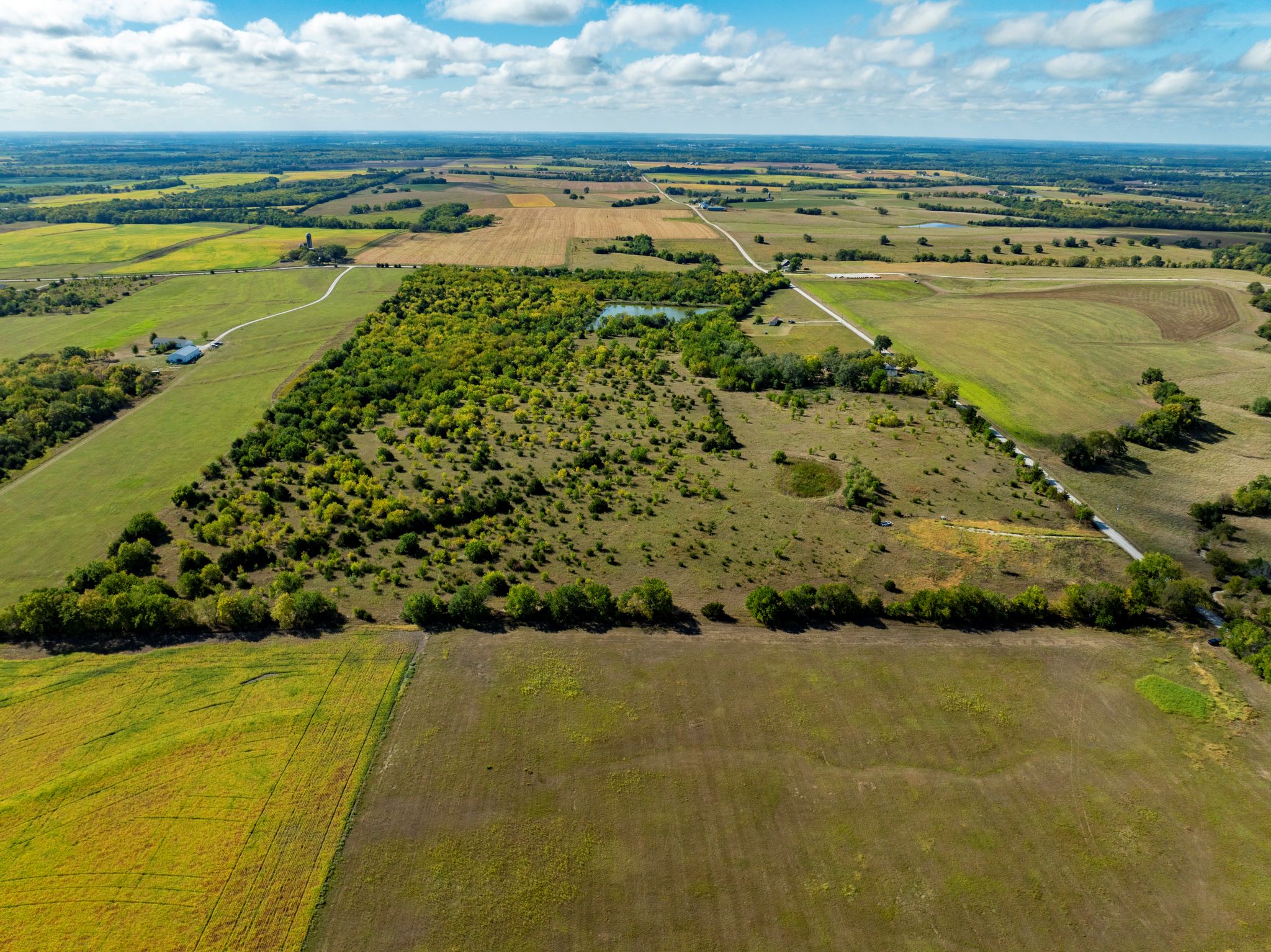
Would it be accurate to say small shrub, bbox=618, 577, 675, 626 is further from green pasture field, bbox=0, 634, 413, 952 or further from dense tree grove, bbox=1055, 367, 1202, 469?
dense tree grove, bbox=1055, 367, 1202, 469

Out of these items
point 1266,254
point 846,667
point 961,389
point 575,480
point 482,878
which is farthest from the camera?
point 1266,254

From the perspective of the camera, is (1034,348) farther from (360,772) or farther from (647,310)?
(360,772)

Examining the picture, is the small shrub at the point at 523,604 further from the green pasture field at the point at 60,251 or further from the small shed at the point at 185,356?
the green pasture field at the point at 60,251

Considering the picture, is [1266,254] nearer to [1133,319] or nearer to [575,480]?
[1133,319]

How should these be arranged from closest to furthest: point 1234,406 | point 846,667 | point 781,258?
point 846,667 < point 1234,406 < point 781,258

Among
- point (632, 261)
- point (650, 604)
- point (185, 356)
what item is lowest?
point (650, 604)

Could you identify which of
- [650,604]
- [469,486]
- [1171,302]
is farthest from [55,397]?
[1171,302]

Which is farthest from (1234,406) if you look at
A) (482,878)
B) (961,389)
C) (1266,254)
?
(1266,254)
